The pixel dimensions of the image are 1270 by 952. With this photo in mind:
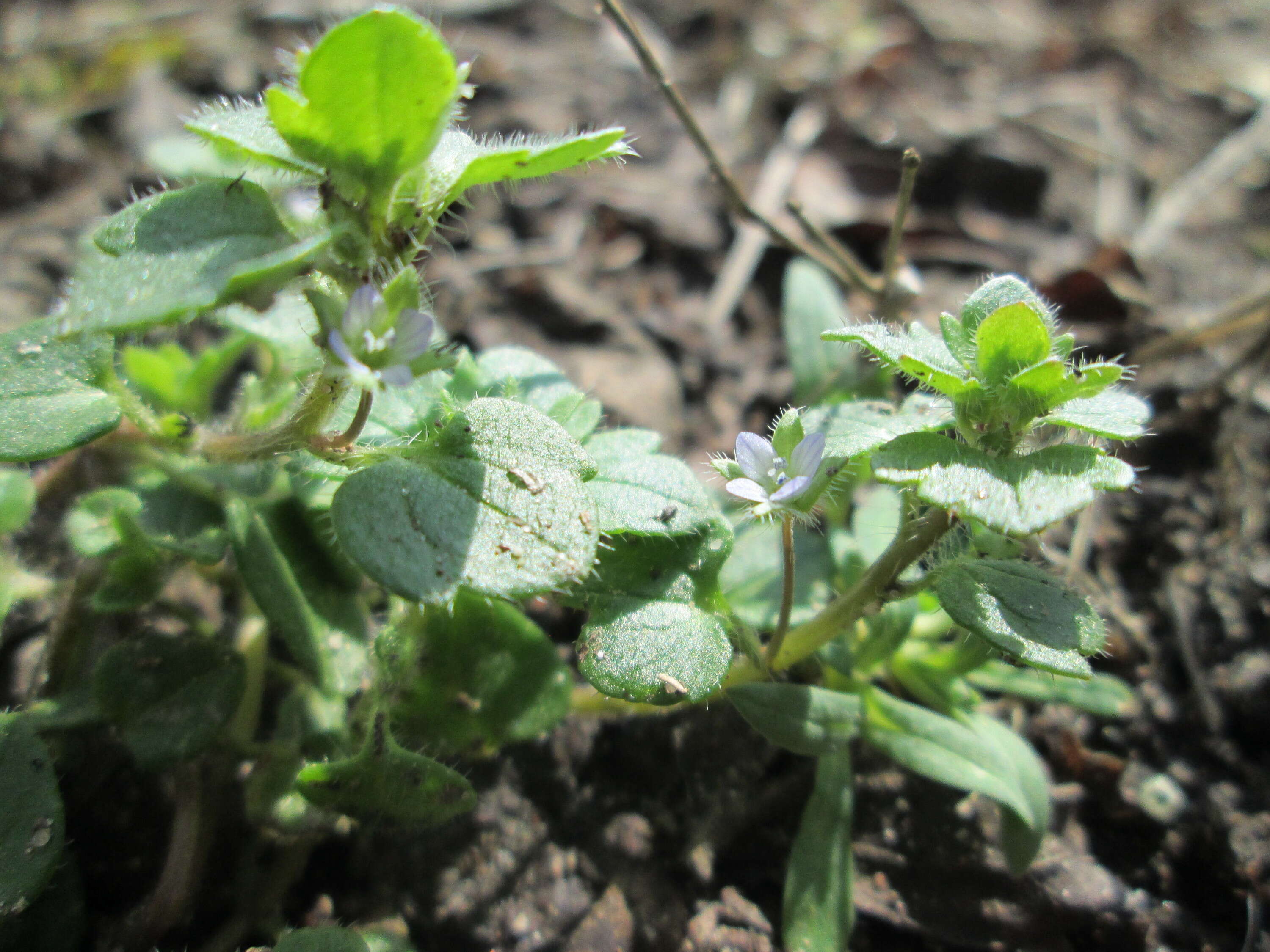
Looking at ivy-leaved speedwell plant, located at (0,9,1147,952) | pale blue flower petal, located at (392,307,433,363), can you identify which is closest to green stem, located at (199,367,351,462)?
ivy-leaved speedwell plant, located at (0,9,1147,952)

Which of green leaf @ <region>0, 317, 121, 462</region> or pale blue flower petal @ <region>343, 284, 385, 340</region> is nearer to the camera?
pale blue flower petal @ <region>343, 284, 385, 340</region>

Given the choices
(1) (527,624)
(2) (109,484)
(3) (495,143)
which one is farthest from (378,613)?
(3) (495,143)

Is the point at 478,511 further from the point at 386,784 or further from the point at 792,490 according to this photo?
the point at 386,784

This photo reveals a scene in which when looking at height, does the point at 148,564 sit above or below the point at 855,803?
above

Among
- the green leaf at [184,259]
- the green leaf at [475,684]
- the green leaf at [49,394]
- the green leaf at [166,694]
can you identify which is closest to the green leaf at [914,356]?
the green leaf at [184,259]

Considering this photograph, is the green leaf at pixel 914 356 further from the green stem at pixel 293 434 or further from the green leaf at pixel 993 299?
the green stem at pixel 293 434

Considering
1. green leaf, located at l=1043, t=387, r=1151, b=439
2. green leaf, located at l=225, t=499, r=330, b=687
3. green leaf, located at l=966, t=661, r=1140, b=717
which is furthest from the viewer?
green leaf, located at l=966, t=661, r=1140, b=717

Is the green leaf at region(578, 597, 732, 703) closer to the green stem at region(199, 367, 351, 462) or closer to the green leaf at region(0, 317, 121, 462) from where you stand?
the green stem at region(199, 367, 351, 462)

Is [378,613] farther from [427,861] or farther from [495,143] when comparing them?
[495,143]
